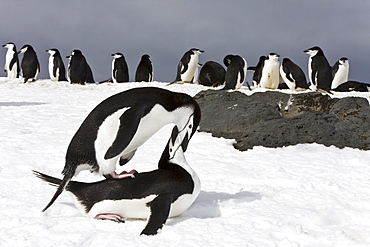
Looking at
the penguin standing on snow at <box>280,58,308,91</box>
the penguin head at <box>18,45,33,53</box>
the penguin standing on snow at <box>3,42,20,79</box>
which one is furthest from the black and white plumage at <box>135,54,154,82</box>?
the penguin standing on snow at <box>280,58,308,91</box>

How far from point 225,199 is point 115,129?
1140mm

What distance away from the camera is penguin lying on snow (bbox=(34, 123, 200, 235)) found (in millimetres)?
3068

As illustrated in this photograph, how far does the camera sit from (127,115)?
3033 mm

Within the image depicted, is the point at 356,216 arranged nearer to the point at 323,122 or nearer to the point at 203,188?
the point at 203,188

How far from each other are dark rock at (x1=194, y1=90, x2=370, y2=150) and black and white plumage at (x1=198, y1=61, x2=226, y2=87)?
11.9 m

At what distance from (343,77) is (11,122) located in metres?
16.0

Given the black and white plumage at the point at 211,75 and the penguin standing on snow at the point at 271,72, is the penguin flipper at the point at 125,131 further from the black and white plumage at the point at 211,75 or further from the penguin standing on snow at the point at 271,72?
the black and white plumage at the point at 211,75

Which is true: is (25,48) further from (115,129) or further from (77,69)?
(115,129)

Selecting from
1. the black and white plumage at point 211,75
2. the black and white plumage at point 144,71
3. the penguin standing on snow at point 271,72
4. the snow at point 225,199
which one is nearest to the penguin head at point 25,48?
the black and white plumage at point 144,71

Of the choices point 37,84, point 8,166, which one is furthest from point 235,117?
point 37,84

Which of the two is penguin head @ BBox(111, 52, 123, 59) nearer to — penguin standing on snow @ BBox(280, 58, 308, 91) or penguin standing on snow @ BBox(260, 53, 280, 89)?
penguin standing on snow @ BBox(260, 53, 280, 89)

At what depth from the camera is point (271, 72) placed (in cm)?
1694

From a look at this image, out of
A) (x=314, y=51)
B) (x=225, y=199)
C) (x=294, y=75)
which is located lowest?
(x=225, y=199)

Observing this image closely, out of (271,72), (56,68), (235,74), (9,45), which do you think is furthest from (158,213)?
(9,45)
